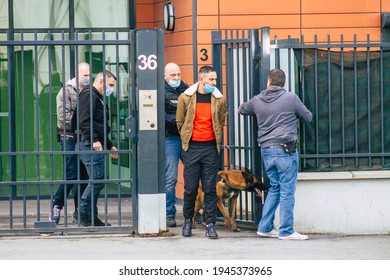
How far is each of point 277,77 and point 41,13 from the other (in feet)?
16.9

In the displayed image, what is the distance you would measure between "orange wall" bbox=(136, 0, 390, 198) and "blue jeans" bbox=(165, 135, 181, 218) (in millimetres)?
1882

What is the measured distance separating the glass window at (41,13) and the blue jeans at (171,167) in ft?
12.0

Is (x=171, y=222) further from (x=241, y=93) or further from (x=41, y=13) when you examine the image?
(x=41, y=13)

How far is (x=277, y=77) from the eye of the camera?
11.3 metres

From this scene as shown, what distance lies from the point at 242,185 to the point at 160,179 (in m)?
0.88

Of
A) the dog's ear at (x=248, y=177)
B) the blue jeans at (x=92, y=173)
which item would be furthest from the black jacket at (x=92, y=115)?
the dog's ear at (x=248, y=177)

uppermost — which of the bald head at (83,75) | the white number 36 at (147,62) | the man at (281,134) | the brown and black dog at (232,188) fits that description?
the white number 36 at (147,62)

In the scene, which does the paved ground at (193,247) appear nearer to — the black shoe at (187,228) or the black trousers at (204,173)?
the black shoe at (187,228)

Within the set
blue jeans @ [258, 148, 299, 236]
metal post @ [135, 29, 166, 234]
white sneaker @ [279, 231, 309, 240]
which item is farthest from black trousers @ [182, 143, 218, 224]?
white sneaker @ [279, 231, 309, 240]

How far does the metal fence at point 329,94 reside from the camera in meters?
11.9

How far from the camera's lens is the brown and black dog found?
11773 millimetres

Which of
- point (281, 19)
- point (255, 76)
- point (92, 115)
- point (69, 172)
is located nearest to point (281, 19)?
point (281, 19)

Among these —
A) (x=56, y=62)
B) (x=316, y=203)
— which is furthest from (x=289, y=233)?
(x=56, y=62)

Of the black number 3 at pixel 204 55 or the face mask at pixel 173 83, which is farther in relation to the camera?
the black number 3 at pixel 204 55
